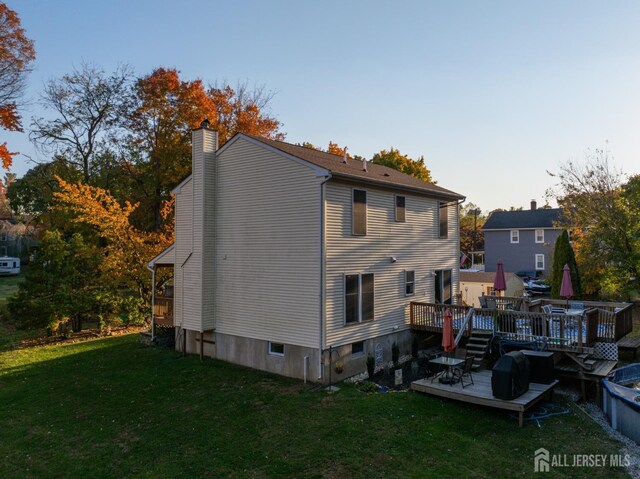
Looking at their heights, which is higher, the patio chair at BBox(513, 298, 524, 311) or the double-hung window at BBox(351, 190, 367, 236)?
the double-hung window at BBox(351, 190, 367, 236)

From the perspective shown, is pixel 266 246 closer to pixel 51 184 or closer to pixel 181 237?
pixel 181 237

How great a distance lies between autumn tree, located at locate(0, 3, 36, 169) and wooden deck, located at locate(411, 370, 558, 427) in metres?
19.9

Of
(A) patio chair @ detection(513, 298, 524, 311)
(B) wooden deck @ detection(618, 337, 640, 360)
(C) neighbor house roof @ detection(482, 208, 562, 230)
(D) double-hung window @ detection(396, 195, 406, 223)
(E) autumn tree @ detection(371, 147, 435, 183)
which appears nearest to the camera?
(B) wooden deck @ detection(618, 337, 640, 360)

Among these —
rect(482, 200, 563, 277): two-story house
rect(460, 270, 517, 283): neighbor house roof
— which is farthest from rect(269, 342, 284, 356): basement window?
rect(482, 200, 563, 277): two-story house

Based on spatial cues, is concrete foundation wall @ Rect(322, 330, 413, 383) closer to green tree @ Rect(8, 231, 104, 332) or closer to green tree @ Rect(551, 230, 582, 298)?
green tree @ Rect(551, 230, 582, 298)

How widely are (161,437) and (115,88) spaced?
86.4ft

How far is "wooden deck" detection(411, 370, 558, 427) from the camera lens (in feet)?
31.9

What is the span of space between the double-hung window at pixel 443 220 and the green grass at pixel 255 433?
29.2ft

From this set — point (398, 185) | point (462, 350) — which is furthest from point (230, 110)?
point (462, 350)

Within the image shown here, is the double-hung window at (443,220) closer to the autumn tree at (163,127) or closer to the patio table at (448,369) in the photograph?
the patio table at (448,369)

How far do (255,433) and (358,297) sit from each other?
5685 millimetres

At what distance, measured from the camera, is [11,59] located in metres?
18.8

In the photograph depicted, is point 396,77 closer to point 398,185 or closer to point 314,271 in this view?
point 398,185

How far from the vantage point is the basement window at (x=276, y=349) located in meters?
13.6
